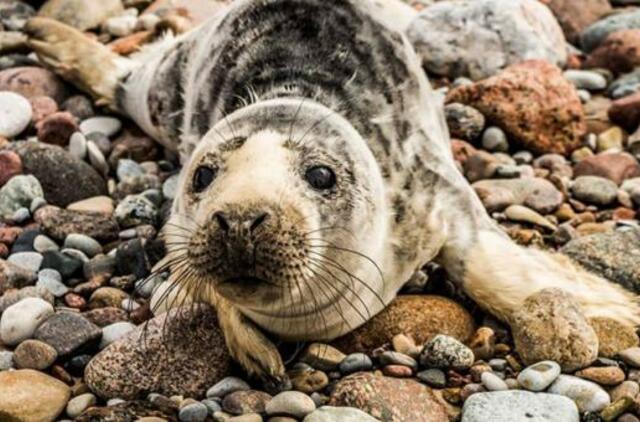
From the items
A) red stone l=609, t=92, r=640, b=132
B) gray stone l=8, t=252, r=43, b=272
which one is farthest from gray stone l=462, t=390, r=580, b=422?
red stone l=609, t=92, r=640, b=132

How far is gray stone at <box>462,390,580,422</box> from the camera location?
381 cm

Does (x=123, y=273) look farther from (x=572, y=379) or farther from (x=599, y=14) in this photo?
(x=599, y=14)

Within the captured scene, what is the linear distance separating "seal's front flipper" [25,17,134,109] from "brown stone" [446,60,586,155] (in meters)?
2.23

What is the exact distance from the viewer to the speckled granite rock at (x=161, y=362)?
4039mm

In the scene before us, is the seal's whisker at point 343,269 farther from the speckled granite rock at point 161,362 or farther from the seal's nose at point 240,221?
the speckled granite rock at point 161,362

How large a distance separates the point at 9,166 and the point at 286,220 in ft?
8.43

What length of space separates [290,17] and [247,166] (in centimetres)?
132

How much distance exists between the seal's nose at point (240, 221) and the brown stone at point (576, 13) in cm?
524

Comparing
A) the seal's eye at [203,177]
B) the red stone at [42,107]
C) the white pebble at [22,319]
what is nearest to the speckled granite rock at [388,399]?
the seal's eye at [203,177]

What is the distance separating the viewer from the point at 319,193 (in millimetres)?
3992

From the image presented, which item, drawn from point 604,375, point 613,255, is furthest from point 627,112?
point 604,375

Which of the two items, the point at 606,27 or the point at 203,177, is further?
the point at 606,27

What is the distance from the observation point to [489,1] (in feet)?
24.5

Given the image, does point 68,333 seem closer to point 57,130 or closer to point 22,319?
point 22,319
